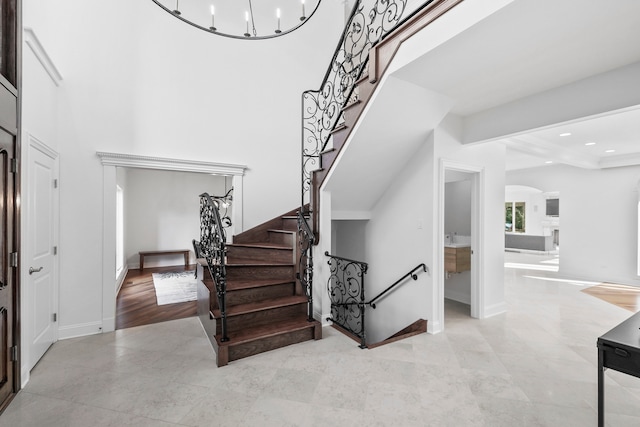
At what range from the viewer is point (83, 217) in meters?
3.60

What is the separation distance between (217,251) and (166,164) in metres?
1.71

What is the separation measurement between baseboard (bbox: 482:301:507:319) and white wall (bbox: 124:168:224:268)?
23.6 ft

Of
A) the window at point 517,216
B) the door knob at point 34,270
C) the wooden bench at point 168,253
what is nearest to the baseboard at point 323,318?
the door knob at point 34,270

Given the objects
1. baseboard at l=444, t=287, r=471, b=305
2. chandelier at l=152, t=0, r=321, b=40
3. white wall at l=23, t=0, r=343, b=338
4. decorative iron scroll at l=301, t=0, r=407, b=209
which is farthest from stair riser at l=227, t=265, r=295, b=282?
baseboard at l=444, t=287, r=471, b=305

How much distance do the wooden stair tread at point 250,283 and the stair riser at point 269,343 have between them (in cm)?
61

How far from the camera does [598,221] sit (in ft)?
21.6

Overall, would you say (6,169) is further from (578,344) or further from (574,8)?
(578,344)

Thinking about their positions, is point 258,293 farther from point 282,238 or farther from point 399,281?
point 399,281

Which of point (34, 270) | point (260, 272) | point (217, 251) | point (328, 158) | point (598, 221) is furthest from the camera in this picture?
point (598, 221)

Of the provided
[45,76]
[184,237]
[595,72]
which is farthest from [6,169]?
[184,237]

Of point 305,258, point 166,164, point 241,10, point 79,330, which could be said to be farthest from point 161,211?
point 241,10

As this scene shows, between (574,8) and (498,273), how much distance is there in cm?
349

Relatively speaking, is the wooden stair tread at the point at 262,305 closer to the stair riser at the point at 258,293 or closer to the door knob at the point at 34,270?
the stair riser at the point at 258,293

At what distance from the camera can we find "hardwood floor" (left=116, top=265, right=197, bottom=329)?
13.3 ft
